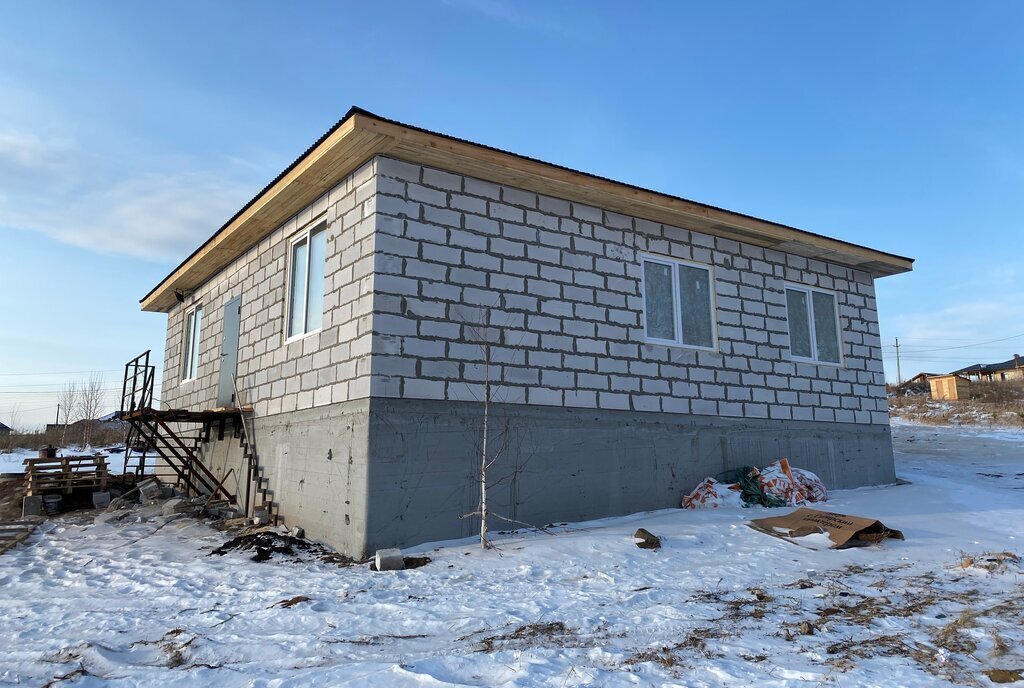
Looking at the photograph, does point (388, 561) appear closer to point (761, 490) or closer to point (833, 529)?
point (833, 529)

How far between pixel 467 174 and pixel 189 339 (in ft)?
28.0

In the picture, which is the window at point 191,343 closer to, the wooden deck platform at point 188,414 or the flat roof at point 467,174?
the flat roof at point 467,174

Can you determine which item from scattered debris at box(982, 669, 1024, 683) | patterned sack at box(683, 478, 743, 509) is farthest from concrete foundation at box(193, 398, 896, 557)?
scattered debris at box(982, 669, 1024, 683)

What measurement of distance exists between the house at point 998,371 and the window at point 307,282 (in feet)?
167

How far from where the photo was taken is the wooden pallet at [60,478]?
39.8ft

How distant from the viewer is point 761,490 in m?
10.1

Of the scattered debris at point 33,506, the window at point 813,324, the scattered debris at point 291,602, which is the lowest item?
the scattered debris at point 291,602

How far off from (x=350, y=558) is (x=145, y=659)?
3.16m

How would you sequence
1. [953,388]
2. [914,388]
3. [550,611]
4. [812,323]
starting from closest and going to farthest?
[550,611], [812,323], [953,388], [914,388]

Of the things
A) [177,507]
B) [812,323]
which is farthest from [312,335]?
[812,323]

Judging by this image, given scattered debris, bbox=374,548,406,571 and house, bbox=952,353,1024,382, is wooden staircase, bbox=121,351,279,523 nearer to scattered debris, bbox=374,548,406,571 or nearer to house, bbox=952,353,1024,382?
scattered debris, bbox=374,548,406,571

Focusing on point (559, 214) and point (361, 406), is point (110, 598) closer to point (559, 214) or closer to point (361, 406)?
point (361, 406)

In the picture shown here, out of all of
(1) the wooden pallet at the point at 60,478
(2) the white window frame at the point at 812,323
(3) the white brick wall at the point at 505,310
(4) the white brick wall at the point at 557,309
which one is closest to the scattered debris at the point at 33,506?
(1) the wooden pallet at the point at 60,478

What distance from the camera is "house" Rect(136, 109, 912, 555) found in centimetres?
800
